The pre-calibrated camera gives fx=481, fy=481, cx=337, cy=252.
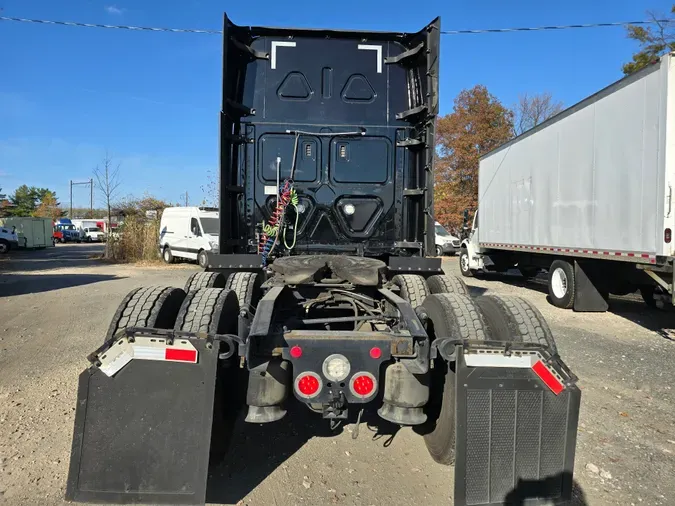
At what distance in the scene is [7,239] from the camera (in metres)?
30.8

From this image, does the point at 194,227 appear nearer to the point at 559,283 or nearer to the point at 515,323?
the point at 559,283

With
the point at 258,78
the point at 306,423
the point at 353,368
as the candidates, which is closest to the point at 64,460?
the point at 306,423

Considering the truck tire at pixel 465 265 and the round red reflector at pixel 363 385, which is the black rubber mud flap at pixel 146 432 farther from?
the truck tire at pixel 465 265

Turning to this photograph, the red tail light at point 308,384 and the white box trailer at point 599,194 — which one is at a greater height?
the white box trailer at point 599,194

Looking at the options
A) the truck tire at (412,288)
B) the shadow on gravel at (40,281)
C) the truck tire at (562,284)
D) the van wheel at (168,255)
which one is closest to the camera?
the truck tire at (412,288)

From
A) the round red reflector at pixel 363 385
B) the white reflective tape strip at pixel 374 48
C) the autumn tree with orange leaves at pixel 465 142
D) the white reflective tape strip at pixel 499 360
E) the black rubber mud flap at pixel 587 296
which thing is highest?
the autumn tree with orange leaves at pixel 465 142

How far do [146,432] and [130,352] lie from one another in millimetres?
432

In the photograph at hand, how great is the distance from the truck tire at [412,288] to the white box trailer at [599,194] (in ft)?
14.2

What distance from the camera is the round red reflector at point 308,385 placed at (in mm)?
2666

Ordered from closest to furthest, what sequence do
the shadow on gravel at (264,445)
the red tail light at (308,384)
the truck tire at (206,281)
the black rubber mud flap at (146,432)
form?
the black rubber mud flap at (146,432)
the red tail light at (308,384)
the shadow on gravel at (264,445)
the truck tire at (206,281)

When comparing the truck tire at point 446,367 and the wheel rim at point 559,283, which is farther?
the wheel rim at point 559,283

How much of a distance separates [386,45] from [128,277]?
→ 41.2 ft

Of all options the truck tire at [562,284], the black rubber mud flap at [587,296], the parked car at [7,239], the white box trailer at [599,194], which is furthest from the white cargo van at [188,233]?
the parked car at [7,239]

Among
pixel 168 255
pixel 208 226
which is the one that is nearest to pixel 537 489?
pixel 208 226
